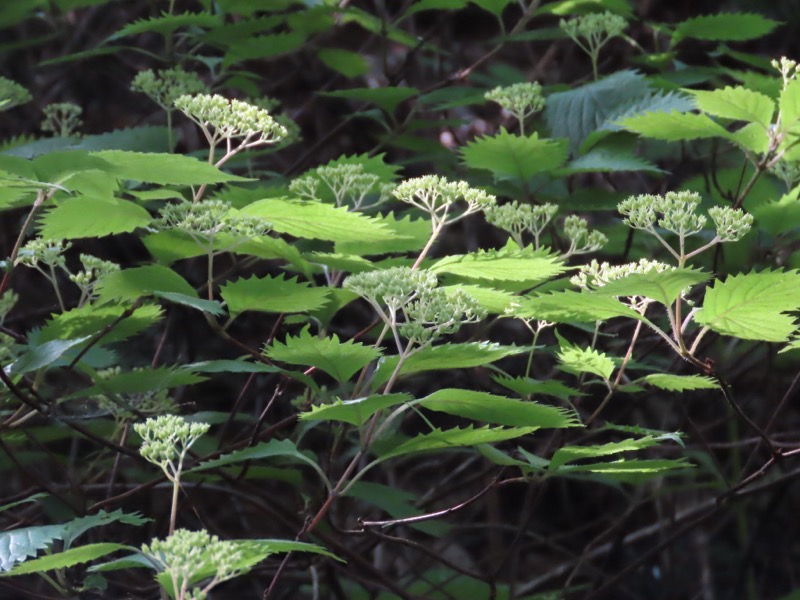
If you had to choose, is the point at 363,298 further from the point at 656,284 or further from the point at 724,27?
the point at 724,27

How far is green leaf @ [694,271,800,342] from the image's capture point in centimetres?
106

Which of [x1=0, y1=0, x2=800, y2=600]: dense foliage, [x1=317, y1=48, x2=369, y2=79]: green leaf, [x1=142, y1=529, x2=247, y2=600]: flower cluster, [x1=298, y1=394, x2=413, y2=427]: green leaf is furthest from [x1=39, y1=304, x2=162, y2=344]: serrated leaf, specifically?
[x1=317, y1=48, x2=369, y2=79]: green leaf

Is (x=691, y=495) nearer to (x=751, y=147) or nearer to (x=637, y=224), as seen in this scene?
(x=751, y=147)

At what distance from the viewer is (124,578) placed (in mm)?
1822

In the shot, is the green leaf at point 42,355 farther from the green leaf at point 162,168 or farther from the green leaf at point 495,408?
the green leaf at point 495,408

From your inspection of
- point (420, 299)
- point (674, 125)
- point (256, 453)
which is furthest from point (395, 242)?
point (674, 125)

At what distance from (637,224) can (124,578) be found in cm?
121

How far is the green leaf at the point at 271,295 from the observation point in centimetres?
119

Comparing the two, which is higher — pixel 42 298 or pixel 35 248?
pixel 35 248

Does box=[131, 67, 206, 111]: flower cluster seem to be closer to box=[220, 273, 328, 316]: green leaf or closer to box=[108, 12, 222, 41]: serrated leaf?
box=[108, 12, 222, 41]: serrated leaf

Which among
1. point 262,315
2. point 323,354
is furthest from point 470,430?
point 262,315

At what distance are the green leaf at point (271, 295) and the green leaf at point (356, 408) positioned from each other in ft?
0.56

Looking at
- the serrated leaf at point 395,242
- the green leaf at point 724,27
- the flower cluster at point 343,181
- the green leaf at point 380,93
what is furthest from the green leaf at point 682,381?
the green leaf at point 724,27

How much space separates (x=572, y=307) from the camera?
3.63 ft
